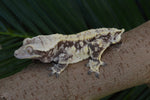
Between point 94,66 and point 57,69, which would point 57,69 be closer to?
point 57,69

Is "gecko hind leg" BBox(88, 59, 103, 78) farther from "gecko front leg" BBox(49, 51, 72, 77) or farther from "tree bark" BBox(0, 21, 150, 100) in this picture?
"gecko front leg" BBox(49, 51, 72, 77)

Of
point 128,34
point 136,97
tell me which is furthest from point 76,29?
point 136,97

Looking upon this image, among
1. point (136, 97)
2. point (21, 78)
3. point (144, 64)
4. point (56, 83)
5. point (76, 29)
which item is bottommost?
point (136, 97)

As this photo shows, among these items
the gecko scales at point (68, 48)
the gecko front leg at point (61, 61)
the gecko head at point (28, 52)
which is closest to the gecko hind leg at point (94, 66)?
the gecko scales at point (68, 48)

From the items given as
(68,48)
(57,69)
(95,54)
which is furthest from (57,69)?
(95,54)

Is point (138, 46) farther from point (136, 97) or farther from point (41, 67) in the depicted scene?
point (136, 97)

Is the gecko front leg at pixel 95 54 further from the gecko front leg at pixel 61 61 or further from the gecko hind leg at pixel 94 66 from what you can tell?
the gecko front leg at pixel 61 61
